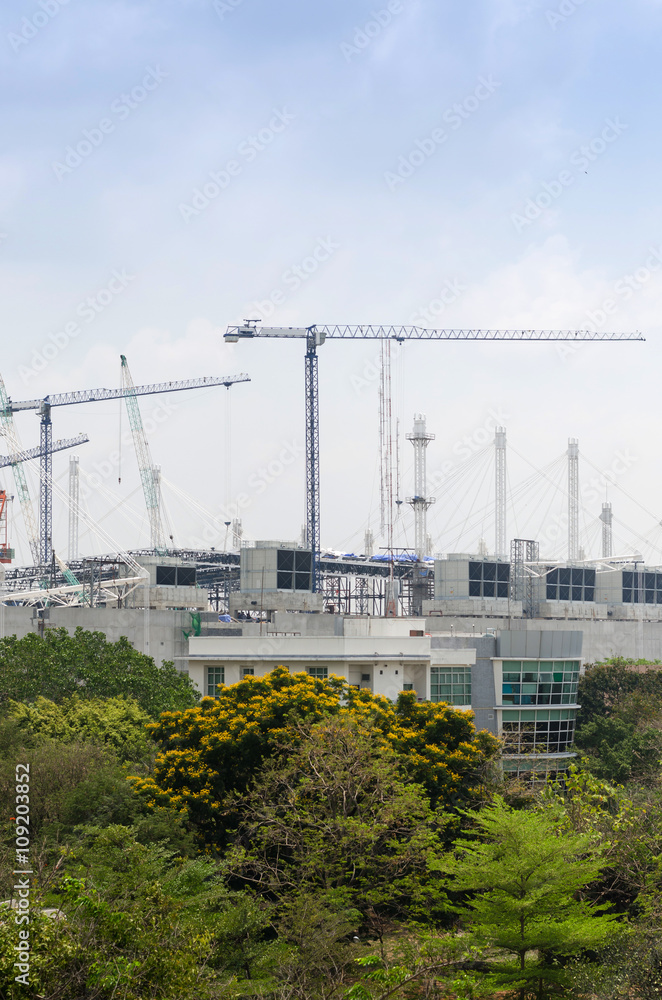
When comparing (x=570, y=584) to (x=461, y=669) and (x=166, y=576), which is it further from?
(x=461, y=669)

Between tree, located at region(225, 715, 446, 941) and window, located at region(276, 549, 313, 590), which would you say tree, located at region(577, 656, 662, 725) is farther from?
tree, located at region(225, 715, 446, 941)

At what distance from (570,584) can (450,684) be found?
271 ft

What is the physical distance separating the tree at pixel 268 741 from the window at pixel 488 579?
8745 centimetres

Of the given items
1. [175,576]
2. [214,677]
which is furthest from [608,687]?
[175,576]

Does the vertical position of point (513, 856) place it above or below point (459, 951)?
above

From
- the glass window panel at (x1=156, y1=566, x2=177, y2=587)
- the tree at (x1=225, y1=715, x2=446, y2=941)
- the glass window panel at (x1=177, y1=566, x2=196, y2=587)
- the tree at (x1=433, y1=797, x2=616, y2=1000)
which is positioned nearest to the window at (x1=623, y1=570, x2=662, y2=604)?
the glass window panel at (x1=177, y1=566, x2=196, y2=587)

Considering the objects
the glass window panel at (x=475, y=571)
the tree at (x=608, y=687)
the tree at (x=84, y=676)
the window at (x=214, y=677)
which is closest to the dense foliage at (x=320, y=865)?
Result: the tree at (x=84, y=676)

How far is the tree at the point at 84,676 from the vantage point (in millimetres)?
56312

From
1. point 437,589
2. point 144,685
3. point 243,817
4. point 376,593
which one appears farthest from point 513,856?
point 376,593

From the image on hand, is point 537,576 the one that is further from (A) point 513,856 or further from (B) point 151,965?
(B) point 151,965

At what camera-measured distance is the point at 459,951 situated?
1077 inches

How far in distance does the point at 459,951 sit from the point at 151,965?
11.2 metres

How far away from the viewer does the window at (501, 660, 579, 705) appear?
194 feet

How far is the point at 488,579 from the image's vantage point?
422 ft
